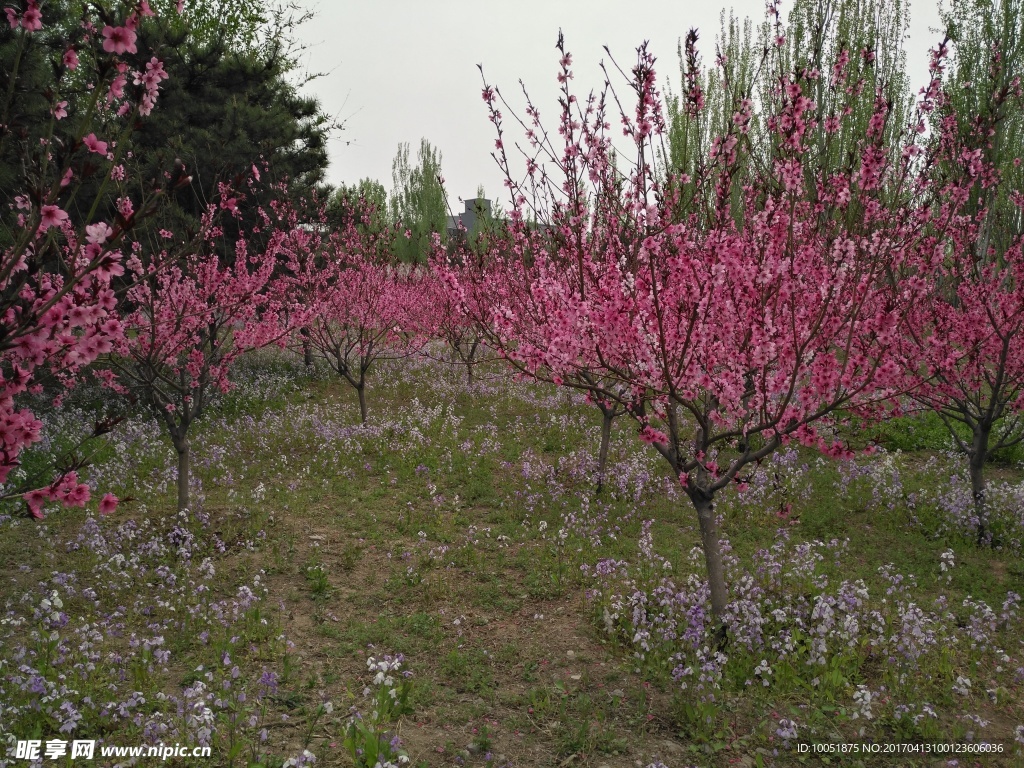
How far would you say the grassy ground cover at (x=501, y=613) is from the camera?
4000mm

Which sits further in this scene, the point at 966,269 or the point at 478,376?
the point at 478,376

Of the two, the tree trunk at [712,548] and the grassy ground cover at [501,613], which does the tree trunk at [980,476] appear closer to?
the grassy ground cover at [501,613]

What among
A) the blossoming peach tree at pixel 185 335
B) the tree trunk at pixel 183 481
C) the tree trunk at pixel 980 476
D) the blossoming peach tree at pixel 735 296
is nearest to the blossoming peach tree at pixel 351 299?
the blossoming peach tree at pixel 185 335

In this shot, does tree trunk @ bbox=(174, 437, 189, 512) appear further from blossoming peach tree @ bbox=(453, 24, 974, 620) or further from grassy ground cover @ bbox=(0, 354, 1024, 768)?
blossoming peach tree @ bbox=(453, 24, 974, 620)

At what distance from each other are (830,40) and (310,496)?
11695 millimetres

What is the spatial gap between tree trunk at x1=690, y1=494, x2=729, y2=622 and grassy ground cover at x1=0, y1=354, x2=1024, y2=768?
0.13 m

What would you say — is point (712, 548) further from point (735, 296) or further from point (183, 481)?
point (183, 481)

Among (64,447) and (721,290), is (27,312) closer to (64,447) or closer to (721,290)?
(721,290)

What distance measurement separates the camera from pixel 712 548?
4.98m

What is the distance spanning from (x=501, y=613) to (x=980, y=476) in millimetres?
6007

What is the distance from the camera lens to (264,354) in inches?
731

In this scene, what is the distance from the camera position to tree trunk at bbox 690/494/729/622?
4.95 meters

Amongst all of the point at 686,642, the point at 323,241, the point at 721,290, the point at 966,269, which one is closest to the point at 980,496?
the point at 966,269

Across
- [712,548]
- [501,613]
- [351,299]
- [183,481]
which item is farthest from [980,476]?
[351,299]
